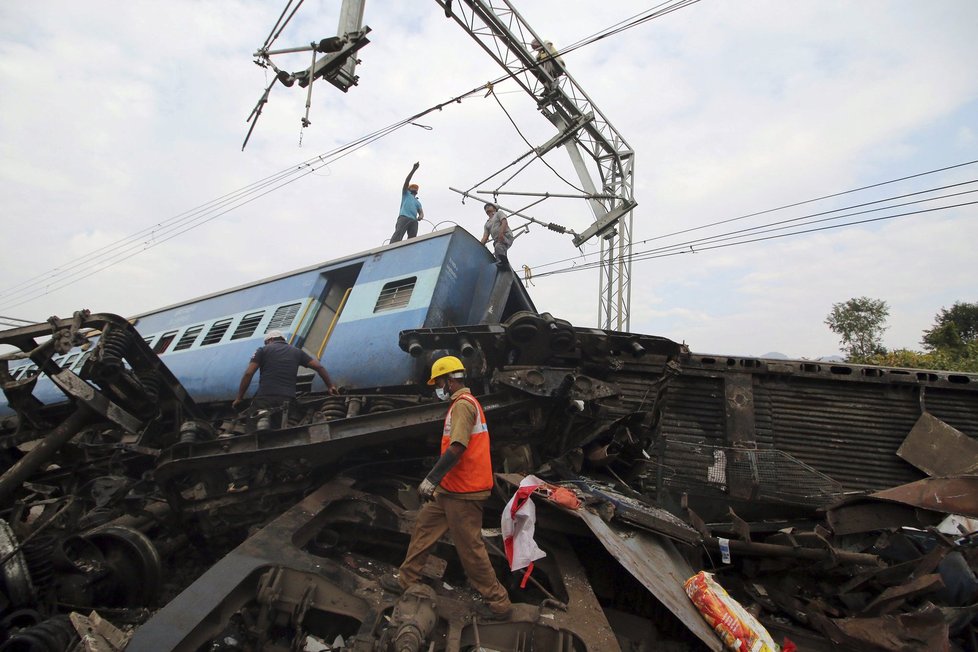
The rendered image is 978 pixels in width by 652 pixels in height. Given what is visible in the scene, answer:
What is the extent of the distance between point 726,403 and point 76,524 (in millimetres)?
6907

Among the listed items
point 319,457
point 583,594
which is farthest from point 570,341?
point 319,457

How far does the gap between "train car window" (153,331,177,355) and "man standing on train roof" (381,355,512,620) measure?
773cm

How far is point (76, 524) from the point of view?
444 centimetres

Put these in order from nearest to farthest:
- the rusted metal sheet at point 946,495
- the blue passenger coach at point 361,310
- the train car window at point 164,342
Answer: the rusted metal sheet at point 946,495 < the blue passenger coach at point 361,310 < the train car window at point 164,342

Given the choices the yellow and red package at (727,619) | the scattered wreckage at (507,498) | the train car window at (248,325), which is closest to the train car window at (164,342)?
the train car window at (248,325)

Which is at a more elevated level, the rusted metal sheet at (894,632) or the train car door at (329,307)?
the train car door at (329,307)

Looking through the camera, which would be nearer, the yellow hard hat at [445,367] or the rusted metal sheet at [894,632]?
the rusted metal sheet at [894,632]

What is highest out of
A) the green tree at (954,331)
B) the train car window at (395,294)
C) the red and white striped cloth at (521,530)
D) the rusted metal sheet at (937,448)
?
the green tree at (954,331)

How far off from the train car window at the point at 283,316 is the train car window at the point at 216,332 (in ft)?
4.31

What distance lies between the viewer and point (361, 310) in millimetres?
6289

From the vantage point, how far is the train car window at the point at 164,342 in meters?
9.28

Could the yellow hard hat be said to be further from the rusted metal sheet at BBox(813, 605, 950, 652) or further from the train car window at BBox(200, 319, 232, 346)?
the train car window at BBox(200, 319, 232, 346)

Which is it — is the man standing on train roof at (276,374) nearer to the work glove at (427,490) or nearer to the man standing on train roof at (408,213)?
the work glove at (427,490)

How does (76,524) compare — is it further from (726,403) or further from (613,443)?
(726,403)
